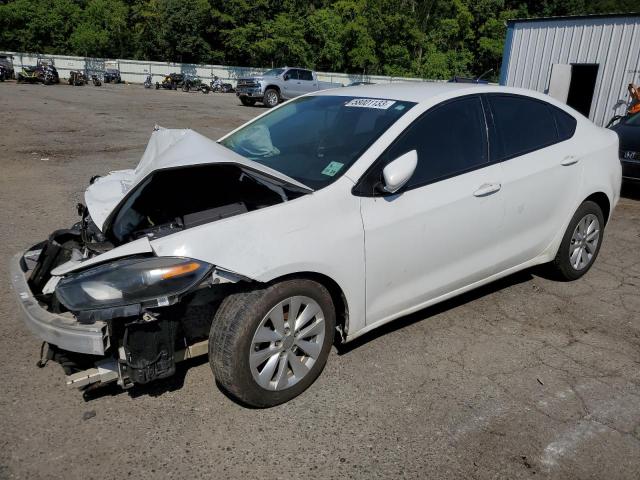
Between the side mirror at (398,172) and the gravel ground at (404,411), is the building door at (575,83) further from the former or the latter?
the side mirror at (398,172)

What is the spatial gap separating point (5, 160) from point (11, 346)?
7.17m

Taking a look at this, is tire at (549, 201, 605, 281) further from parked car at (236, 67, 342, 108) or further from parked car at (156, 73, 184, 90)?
parked car at (156, 73, 184, 90)

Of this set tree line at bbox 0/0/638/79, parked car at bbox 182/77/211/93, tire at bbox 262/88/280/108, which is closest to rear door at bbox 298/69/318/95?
tire at bbox 262/88/280/108

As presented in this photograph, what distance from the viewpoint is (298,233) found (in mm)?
2789

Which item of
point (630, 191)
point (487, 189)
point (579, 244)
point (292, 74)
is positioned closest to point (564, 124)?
point (579, 244)

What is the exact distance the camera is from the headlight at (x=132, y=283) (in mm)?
2467

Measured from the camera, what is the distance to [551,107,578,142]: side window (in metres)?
4.28

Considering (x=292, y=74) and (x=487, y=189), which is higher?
(x=487, y=189)

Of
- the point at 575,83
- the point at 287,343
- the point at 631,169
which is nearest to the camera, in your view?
the point at 287,343

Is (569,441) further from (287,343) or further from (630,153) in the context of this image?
(630,153)

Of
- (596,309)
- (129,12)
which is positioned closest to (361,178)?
(596,309)

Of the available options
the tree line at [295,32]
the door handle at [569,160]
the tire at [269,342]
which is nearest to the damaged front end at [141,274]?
the tire at [269,342]

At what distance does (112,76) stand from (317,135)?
44.1m

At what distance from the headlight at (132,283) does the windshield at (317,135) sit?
3.08ft
